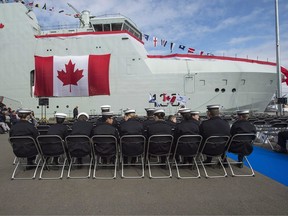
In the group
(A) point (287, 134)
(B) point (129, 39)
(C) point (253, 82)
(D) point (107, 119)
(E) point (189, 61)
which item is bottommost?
(A) point (287, 134)

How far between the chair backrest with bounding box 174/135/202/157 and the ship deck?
0.50 metres

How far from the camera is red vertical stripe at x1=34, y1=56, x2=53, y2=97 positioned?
7.83 m

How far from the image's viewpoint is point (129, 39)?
63.4 feet

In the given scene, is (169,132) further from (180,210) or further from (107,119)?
(180,210)

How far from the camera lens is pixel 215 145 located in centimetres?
463

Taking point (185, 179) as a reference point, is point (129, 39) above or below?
above

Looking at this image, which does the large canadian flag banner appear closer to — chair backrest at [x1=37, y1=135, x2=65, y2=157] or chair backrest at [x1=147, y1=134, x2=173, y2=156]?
chair backrest at [x1=37, y1=135, x2=65, y2=157]

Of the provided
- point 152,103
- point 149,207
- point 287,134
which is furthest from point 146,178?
point 152,103

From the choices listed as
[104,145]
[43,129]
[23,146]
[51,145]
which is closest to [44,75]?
[43,129]

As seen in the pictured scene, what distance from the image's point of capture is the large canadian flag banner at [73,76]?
7.72m

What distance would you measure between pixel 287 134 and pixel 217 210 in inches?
184

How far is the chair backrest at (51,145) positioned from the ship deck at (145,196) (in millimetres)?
532

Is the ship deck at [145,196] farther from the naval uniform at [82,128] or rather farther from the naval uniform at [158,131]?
the naval uniform at [82,128]

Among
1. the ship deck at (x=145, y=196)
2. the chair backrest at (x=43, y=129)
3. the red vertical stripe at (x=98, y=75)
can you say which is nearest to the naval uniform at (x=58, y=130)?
the ship deck at (x=145, y=196)
